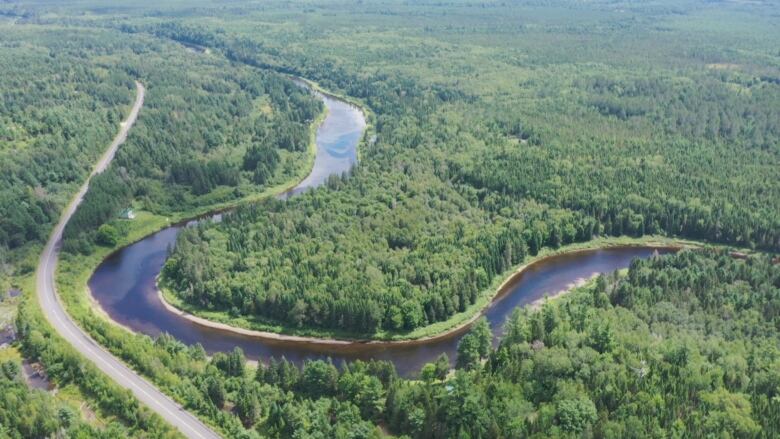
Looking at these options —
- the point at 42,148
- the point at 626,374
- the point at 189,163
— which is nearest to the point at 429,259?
the point at 626,374

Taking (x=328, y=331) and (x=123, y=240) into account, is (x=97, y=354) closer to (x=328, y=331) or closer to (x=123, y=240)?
(x=328, y=331)

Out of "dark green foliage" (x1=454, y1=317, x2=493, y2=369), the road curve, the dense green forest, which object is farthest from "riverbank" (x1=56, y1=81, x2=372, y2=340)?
"dark green foliage" (x1=454, y1=317, x2=493, y2=369)

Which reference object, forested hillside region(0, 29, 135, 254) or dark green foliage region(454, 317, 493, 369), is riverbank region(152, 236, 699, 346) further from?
Result: forested hillside region(0, 29, 135, 254)

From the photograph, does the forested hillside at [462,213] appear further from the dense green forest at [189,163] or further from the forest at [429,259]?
the dense green forest at [189,163]

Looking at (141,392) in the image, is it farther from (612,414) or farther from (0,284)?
(612,414)

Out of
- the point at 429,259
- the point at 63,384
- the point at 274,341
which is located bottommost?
the point at 274,341

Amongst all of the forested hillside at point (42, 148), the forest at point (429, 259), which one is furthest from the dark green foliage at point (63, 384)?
the forested hillside at point (42, 148)

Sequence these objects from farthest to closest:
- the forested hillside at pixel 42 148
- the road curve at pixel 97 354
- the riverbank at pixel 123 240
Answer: the forested hillside at pixel 42 148
the riverbank at pixel 123 240
the road curve at pixel 97 354
